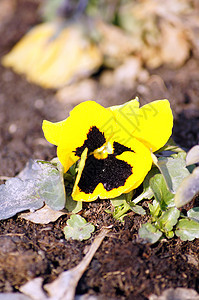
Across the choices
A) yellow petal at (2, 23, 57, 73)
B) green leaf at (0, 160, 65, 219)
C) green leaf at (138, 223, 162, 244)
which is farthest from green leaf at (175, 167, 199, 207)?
yellow petal at (2, 23, 57, 73)

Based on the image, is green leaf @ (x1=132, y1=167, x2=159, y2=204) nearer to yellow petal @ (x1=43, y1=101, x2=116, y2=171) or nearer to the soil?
the soil

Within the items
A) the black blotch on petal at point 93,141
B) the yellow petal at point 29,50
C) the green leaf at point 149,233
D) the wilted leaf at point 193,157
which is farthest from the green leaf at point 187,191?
the yellow petal at point 29,50

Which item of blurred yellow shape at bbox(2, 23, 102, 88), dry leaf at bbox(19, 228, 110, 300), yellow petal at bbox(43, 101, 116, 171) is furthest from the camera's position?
blurred yellow shape at bbox(2, 23, 102, 88)

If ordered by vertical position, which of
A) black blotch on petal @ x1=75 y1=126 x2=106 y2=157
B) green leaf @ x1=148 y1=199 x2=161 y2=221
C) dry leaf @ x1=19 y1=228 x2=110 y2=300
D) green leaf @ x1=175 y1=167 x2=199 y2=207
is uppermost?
black blotch on petal @ x1=75 y1=126 x2=106 y2=157

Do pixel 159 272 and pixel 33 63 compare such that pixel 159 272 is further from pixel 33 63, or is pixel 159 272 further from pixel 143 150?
pixel 33 63

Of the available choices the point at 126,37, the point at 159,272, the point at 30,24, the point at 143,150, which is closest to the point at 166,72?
the point at 126,37
